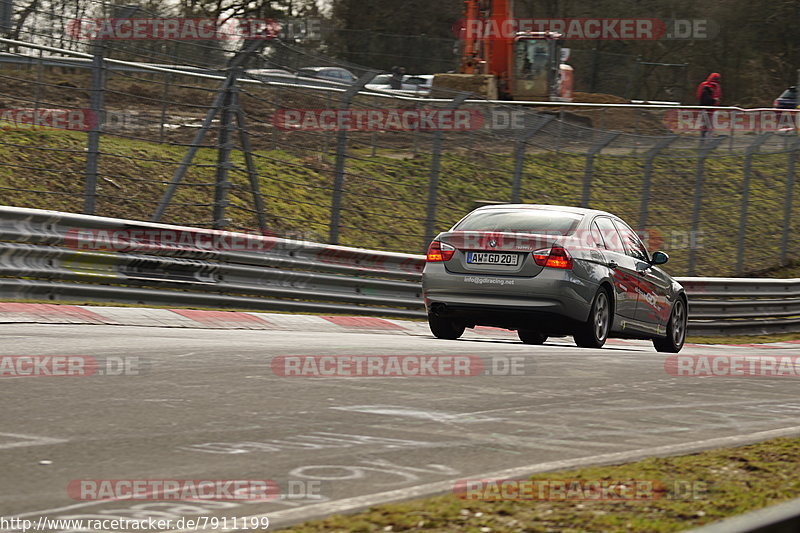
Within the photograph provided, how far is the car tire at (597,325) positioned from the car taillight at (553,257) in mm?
586

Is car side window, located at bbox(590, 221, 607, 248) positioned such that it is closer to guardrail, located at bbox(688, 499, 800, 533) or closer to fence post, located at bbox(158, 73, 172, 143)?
fence post, located at bbox(158, 73, 172, 143)

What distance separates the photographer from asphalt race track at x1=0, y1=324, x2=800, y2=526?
514 cm

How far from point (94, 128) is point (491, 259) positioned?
4.30 meters

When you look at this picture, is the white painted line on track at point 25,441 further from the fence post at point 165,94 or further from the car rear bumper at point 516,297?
the fence post at point 165,94

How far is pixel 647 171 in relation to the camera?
20969mm

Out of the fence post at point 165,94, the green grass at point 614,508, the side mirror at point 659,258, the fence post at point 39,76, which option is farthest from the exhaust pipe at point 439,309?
the green grass at point 614,508

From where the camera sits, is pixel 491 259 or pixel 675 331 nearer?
pixel 491 259

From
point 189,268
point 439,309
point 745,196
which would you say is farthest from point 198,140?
point 745,196

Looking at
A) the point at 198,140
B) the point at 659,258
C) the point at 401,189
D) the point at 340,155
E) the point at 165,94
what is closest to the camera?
the point at 659,258

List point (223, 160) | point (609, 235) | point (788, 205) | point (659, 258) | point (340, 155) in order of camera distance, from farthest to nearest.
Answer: point (788, 205), point (340, 155), point (223, 160), point (659, 258), point (609, 235)

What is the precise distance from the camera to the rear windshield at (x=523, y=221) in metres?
12.0

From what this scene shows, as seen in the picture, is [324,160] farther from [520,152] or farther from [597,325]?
[597,325]

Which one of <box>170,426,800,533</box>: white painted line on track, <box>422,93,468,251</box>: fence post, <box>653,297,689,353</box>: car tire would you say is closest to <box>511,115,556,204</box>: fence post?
<box>422,93,468,251</box>: fence post

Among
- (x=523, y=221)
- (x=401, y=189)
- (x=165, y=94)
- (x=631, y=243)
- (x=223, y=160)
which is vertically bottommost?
(x=631, y=243)
